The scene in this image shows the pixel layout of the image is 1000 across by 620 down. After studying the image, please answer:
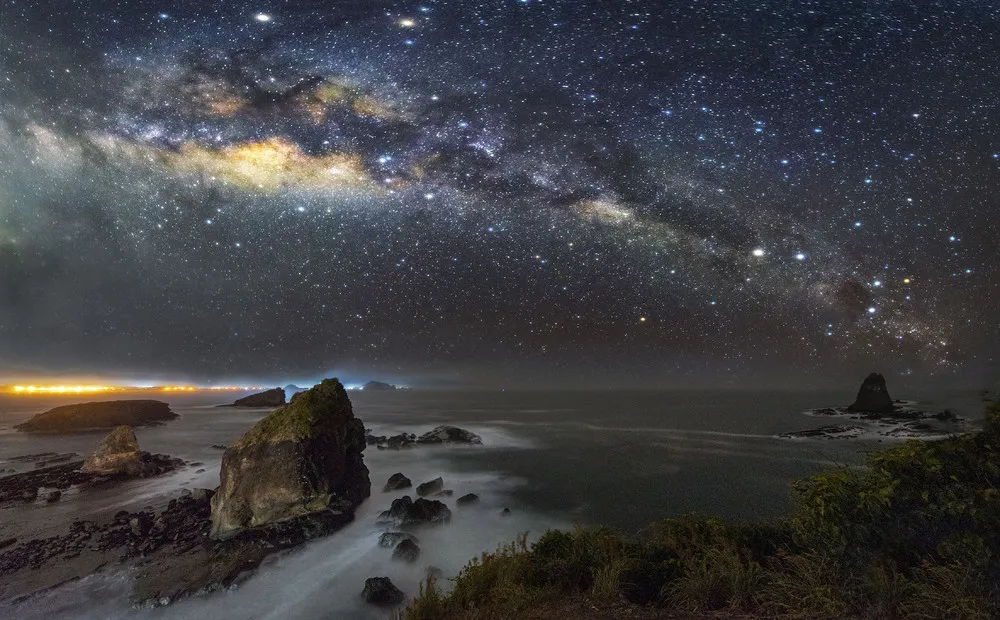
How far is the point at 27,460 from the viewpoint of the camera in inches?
1501

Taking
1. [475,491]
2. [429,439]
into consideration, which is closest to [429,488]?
[475,491]

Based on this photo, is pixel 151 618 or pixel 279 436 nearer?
pixel 151 618

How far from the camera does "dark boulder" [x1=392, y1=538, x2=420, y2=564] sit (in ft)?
55.5

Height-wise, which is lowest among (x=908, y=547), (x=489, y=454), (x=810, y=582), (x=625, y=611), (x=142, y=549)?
(x=489, y=454)

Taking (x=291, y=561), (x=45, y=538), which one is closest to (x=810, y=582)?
(x=291, y=561)

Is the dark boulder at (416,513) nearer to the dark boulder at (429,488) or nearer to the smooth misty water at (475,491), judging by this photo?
the smooth misty water at (475,491)

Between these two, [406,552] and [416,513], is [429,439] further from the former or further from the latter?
[406,552]

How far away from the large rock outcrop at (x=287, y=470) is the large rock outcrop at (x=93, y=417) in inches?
2016

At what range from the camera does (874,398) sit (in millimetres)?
79750

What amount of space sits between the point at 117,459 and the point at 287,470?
21131 mm

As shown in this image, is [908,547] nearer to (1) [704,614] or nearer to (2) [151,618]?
(1) [704,614]

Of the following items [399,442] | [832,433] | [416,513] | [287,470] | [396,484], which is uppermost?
[287,470]

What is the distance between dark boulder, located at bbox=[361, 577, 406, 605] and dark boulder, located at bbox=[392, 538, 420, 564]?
7.52ft

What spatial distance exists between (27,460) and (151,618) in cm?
4107
